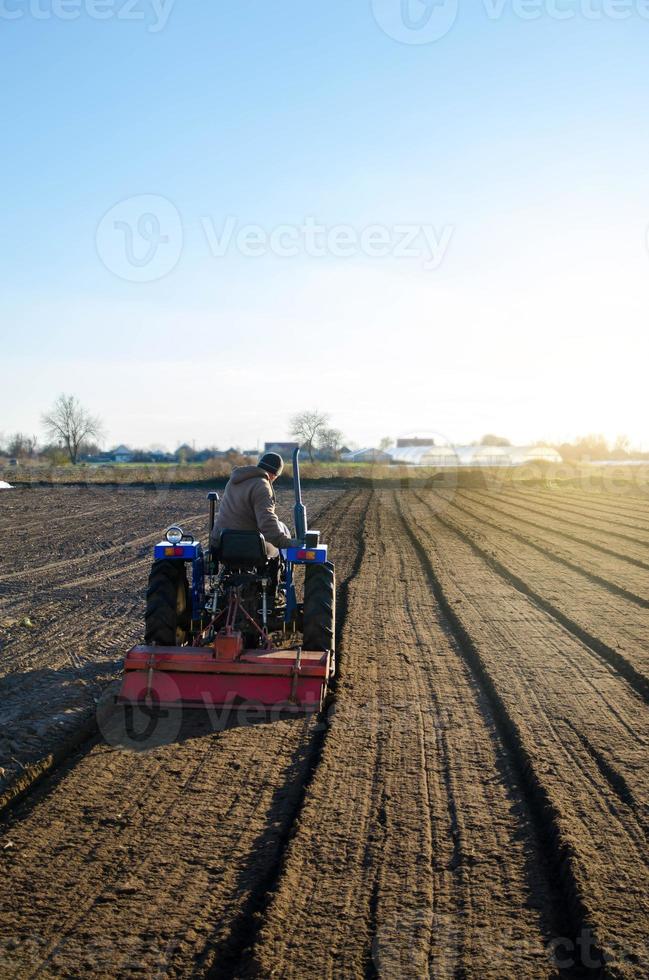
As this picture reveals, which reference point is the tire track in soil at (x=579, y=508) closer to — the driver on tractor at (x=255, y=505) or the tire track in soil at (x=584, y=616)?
the tire track in soil at (x=584, y=616)

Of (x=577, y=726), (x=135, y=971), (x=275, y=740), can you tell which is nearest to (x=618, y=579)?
(x=577, y=726)

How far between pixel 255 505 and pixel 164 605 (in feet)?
3.38

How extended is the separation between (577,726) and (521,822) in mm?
1662

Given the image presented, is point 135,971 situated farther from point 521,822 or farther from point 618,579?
point 618,579

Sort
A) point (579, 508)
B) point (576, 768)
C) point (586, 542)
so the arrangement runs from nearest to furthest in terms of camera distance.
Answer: point (576, 768)
point (586, 542)
point (579, 508)

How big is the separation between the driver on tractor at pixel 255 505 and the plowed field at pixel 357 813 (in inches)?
50.9

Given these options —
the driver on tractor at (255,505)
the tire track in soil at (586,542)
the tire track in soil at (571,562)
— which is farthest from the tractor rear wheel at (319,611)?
the tire track in soil at (586,542)

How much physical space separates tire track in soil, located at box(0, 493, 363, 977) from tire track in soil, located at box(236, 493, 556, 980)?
0.19m

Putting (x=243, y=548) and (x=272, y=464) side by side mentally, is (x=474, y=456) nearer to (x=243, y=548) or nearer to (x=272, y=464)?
(x=272, y=464)

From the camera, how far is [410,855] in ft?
13.7

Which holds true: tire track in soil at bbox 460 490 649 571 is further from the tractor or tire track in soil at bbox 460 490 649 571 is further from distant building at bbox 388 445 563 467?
distant building at bbox 388 445 563 467

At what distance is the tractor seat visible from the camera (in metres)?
6.51

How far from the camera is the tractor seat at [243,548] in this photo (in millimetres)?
6508

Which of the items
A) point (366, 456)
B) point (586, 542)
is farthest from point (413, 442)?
point (586, 542)
